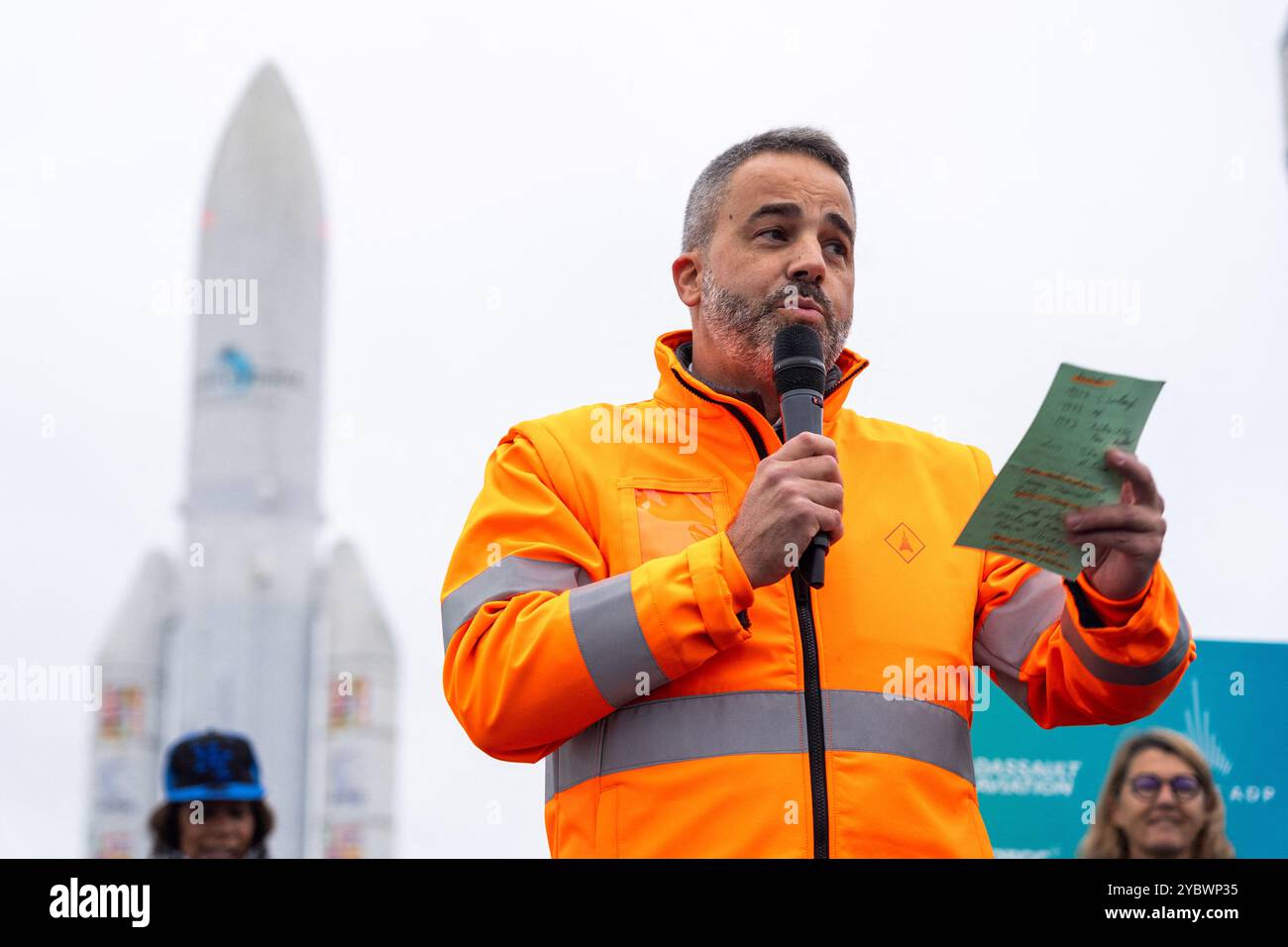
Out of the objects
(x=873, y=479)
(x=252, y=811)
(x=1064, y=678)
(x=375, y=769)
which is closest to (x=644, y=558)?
(x=873, y=479)

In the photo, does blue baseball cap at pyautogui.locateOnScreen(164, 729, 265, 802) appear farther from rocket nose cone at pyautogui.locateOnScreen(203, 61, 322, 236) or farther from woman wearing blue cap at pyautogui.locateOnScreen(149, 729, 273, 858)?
rocket nose cone at pyautogui.locateOnScreen(203, 61, 322, 236)

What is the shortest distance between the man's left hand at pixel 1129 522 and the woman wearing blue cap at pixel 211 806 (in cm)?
495

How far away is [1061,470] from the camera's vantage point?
3.24 metres

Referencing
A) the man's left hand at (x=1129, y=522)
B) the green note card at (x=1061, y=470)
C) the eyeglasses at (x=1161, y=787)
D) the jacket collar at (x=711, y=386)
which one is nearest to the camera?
the green note card at (x=1061, y=470)

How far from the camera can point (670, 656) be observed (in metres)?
3.27

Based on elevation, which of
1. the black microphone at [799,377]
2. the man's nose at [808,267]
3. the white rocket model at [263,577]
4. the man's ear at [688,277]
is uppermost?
the white rocket model at [263,577]

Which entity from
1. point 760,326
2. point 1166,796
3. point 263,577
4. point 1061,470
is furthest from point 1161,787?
point 263,577

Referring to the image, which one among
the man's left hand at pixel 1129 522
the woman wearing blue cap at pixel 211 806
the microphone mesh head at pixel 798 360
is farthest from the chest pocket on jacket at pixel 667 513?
the woman wearing blue cap at pixel 211 806

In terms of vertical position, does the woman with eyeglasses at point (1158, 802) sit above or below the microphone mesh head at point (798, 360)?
below

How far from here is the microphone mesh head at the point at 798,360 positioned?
3.71 metres

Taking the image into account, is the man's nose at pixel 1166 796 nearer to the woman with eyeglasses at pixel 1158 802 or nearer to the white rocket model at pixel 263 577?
the woman with eyeglasses at pixel 1158 802

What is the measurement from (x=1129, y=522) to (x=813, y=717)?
72cm
